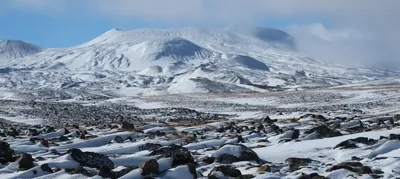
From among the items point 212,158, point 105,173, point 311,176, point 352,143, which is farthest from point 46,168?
point 352,143

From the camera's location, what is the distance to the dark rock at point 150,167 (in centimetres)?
1141

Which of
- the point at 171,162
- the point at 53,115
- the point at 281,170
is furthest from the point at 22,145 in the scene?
the point at 53,115

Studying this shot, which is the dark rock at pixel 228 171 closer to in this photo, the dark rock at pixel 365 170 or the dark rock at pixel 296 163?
the dark rock at pixel 296 163

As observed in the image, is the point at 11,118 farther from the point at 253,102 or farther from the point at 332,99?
the point at 332,99

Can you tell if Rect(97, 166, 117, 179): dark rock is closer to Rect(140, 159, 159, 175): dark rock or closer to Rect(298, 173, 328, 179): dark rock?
Rect(140, 159, 159, 175): dark rock

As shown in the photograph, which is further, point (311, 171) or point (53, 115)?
point (53, 115)

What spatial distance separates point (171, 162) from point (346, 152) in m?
5.45

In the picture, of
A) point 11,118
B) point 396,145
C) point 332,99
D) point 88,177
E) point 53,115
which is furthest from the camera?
point 332,99

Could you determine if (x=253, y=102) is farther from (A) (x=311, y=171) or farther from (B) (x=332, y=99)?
(A) (x=311, y=171)

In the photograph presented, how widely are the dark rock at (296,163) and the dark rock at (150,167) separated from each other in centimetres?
344

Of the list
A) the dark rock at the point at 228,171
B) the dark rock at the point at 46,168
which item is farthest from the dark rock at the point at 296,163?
the dark rock at the point at 46,168

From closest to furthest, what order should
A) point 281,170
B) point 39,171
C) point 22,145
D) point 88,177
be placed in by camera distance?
point 88,177 < point 39,171 < point 281,170 < point 22,145

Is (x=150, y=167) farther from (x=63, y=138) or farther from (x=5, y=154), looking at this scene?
(x=63, y=138)

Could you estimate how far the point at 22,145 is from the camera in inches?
738
